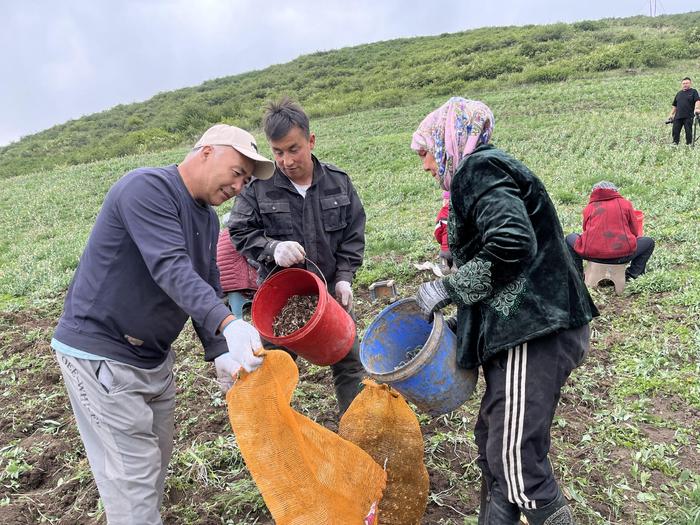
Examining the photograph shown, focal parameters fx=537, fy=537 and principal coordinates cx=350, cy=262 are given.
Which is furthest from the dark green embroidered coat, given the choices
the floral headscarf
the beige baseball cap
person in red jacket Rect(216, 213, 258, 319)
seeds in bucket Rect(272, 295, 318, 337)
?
person in red jacket Rect(216, 213, 258, 319)

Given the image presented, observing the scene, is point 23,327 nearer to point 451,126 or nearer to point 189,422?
point 189,422

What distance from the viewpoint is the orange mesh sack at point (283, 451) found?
1.82m

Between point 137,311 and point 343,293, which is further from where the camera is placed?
point 343,293

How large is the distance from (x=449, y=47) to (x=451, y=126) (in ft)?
137

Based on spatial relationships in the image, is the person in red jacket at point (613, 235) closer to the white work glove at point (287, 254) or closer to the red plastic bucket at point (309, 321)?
the red plastic bucket at point (309, 321)

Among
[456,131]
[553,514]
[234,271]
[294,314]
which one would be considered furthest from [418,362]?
[234,271]

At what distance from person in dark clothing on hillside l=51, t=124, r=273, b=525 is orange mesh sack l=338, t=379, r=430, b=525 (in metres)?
0.70

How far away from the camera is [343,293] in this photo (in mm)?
2979

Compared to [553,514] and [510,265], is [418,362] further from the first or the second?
[553,514]

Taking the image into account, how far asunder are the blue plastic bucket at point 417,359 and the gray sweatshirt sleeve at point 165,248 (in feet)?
2.25

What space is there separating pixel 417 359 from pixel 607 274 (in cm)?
341

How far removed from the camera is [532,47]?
32219mm

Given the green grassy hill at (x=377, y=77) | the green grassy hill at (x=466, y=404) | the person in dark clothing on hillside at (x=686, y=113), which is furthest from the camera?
the green grassy hill at (x=377, y=77)

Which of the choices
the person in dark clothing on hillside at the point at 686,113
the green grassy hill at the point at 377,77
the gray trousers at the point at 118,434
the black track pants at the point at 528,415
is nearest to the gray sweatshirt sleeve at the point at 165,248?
the gray trousers at the point at 118,434
